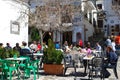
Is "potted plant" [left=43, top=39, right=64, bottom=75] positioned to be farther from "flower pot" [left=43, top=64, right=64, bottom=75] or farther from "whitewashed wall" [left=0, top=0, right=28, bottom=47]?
"whitewashed wall" [left=0, top=0, right=28, bottom=47]

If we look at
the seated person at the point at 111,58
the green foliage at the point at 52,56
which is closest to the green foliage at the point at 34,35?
the green foliage at the point at 52,56

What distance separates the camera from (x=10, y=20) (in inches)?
979

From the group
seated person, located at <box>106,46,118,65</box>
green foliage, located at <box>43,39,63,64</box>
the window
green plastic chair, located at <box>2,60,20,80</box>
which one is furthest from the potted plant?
the window

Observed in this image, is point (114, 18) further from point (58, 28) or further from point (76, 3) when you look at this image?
point (58, 28)

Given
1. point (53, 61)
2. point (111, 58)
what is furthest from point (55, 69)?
point (111, 58)

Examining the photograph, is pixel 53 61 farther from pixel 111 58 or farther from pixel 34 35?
pixel 34 35

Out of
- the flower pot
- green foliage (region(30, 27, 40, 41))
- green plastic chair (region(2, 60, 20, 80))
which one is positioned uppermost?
green foliage (region(30, 27, 40, 41))

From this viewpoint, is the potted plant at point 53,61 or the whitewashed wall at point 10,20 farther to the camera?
the whitewashed wall at point 10,20

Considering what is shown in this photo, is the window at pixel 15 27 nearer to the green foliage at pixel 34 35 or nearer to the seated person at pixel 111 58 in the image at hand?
the seated person at pixel 111 58

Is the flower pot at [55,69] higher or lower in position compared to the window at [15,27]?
lower

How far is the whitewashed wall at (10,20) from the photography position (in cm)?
2405

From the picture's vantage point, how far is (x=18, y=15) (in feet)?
87.9

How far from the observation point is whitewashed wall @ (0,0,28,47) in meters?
24.0

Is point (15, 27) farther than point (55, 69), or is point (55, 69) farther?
point (15, 27)
